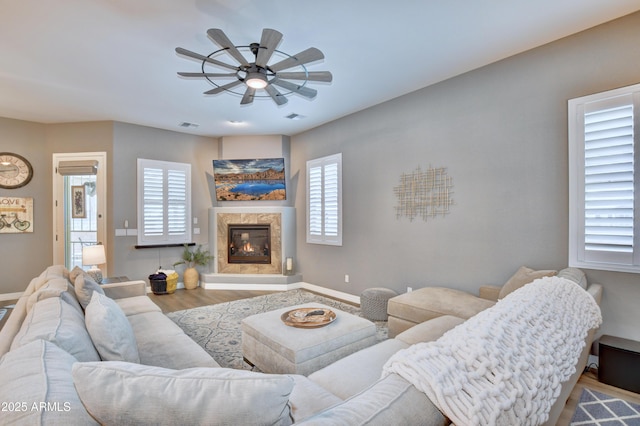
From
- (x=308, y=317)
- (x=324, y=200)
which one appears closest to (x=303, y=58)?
(x=308, y=317)

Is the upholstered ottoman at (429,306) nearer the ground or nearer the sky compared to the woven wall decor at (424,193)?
nearer the ground

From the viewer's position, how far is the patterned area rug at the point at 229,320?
125 inches

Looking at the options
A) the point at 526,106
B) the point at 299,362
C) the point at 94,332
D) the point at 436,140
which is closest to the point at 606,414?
the point at 299,362

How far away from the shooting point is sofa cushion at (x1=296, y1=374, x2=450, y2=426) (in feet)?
2.65

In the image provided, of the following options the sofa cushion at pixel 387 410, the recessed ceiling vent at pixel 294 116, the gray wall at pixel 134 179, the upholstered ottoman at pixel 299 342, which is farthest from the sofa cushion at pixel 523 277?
the gray wall at pixel 134 179

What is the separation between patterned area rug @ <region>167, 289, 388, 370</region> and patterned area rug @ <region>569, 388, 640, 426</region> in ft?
5.73

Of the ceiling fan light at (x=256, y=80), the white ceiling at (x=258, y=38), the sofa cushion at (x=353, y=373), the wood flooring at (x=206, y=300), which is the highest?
the white ceiling at (x=258, y=38)

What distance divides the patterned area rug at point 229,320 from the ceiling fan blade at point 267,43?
274 centimetres

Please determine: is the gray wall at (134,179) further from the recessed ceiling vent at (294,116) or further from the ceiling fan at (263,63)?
the ceiling fan at (263,63)

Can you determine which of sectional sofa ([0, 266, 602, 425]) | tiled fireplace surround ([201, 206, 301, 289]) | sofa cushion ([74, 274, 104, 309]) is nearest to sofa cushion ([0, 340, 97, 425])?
sectional sofa ([0, 266, 602, 425])

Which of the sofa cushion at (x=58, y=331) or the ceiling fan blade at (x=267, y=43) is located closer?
the sofa cushion at (x=58, y=331)

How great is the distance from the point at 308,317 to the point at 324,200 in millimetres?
3171

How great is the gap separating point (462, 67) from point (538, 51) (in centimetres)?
72

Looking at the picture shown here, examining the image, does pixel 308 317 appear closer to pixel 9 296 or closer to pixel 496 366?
pixel 496 366
